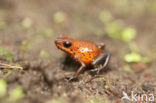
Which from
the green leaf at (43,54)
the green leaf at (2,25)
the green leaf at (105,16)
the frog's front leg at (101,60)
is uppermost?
the green leaf at (2,25)

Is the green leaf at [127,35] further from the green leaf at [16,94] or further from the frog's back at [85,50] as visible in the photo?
the green leaf at [16,94]

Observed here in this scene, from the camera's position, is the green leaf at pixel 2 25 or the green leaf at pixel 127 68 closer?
the green leaf at pixel 127 68

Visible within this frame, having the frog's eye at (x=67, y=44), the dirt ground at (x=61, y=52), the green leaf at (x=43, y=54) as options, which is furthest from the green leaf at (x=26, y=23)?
the frog's eye at (x=67, y=44)

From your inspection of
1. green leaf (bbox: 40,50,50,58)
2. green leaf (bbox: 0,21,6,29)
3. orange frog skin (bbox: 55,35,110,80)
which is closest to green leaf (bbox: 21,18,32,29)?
green leaf (bbox: 0,21,6,29)

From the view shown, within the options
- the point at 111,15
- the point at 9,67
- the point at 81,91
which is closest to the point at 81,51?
the point at 81,91

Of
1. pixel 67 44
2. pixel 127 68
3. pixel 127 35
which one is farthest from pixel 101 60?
pixel 127 35

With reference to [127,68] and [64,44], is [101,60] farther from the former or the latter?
[127,68]

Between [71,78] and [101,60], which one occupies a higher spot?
[101,60]

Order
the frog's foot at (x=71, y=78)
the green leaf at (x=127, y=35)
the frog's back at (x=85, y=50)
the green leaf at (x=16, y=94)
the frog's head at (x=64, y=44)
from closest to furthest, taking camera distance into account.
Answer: the green leaf at (x=16, y=94)
the frog's foot at (x=71, y=78)
the frog's head at (x=64, y=44)
the frog's back at (x=85, y=50)
the green leaf at (x=127, y=35)

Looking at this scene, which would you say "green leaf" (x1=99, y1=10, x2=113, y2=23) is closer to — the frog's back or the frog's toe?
the frog's back
